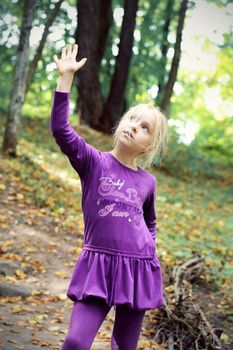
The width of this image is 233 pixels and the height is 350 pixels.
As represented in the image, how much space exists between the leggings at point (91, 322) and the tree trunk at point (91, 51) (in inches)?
477

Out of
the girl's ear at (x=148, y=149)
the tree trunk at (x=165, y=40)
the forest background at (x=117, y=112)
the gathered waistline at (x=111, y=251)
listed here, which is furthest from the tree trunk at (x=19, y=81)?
the tree trunk at (x=165, y=40)

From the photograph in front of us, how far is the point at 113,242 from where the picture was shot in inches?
100

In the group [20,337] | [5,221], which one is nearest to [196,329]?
[20,337]

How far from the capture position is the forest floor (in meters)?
4.60

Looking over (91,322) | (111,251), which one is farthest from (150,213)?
(91,322)

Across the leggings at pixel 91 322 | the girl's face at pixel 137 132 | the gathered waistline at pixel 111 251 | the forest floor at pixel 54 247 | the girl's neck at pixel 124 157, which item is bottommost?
the forest floor at pixel 54 247

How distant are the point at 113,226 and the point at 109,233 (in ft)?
0.15

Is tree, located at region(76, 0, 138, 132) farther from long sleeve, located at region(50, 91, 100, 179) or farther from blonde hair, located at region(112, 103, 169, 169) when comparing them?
→ long sleeve, located at region(50, 91, 100, 179)

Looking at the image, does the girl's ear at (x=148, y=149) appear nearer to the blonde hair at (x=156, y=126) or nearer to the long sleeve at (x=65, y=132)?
the blonde hair at (x=156, y=126)

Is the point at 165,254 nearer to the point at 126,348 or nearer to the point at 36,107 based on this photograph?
the point at 126,348

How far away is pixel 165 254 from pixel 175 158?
28.5 ft

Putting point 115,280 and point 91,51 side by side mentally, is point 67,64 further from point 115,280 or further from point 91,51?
point 91,51

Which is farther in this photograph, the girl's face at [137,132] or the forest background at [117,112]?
the forest background at [117,112]

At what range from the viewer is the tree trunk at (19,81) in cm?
852
